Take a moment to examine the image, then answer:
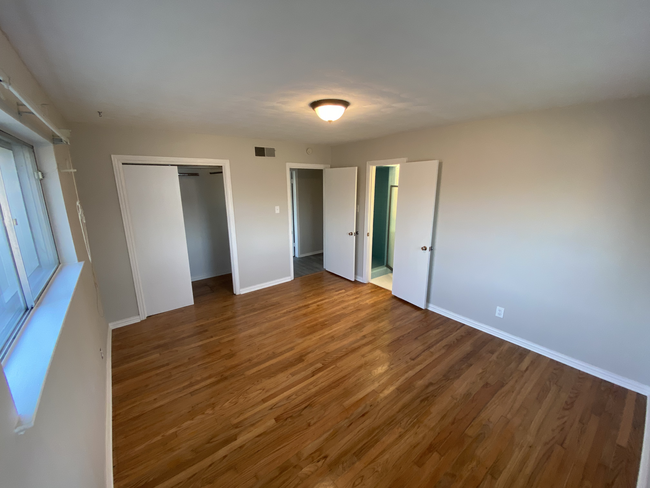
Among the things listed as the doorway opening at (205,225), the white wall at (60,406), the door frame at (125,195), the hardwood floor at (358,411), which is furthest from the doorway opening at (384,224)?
the white wall at (60,406)

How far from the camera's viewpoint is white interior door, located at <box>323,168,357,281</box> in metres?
4.20

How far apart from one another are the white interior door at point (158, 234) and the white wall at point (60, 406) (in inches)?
38.6

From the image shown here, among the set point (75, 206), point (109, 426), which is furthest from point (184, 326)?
point (75, 206)

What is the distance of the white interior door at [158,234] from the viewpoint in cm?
308

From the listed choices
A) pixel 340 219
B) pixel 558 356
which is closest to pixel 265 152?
pixel 340 219

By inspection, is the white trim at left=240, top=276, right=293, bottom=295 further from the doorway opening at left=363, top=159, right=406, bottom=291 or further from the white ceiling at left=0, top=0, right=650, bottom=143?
the white ceiling at left=0, top=0, right=650, bottom=143

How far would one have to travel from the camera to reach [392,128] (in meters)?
3.09

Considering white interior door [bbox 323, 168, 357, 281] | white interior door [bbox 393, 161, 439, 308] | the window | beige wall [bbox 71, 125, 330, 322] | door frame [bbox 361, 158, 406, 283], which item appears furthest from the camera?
white interior door [bbox 323, 168, 357, 281]

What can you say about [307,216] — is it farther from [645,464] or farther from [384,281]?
[645,464]

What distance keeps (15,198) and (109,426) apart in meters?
1.56

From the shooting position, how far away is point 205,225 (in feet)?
14.9

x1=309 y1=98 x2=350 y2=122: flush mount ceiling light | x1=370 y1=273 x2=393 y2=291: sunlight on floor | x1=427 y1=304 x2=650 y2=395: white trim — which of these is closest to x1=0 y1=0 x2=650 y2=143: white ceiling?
x1=309 y1=98 x2=350 y2=122: flush mount ceiling light

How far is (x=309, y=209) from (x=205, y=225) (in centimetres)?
229

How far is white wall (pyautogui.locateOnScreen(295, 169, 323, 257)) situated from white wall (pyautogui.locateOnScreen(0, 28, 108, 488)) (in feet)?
13.2
